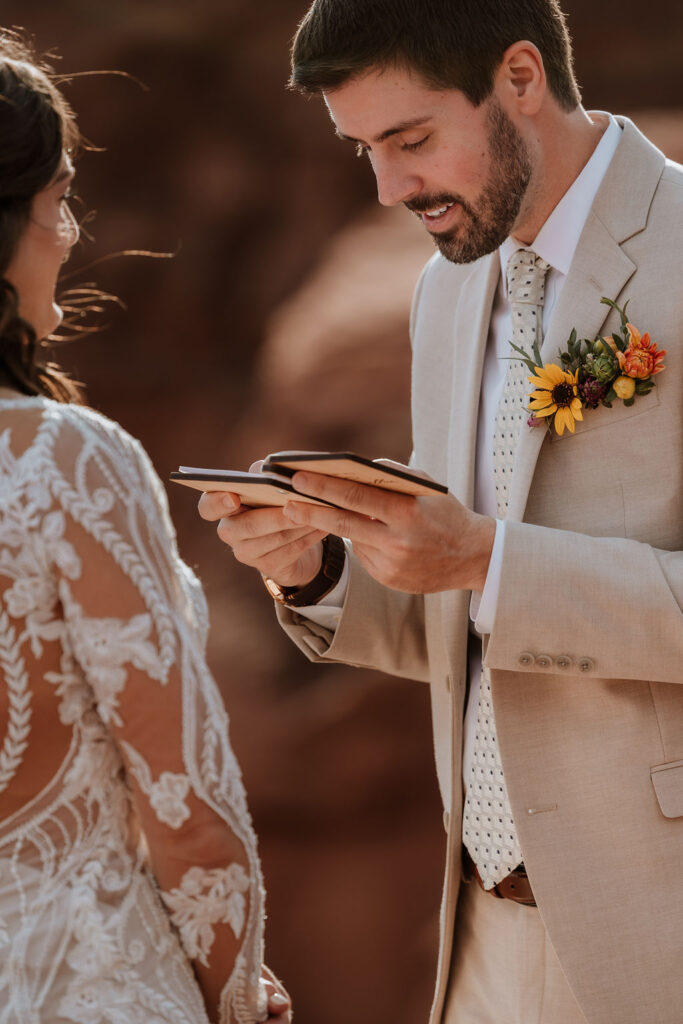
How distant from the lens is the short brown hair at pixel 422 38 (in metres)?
2.06

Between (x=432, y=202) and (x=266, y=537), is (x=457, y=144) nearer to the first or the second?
(x=432, y=202)

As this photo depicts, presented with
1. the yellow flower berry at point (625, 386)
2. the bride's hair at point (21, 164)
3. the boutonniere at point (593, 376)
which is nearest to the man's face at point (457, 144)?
the boutonniere at point (593, 376)

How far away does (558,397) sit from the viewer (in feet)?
6.33

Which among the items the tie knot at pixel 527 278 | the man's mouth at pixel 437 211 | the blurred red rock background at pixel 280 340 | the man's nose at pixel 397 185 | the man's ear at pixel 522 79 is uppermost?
the man's ear at pixel 522 79

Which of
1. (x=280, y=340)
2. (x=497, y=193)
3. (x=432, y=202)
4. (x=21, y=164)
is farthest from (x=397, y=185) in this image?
(x=280, y=340)

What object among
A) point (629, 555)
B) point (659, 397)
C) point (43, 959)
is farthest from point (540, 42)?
point (43, 959)

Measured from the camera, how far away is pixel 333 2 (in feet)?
6.96

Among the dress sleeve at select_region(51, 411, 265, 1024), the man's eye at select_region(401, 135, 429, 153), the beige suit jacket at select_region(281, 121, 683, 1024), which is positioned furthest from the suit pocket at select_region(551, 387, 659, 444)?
the dress sleeve at select_region(51, 411, 265, 1024)

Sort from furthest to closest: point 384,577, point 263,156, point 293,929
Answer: point 263,156 < point 293,929 < point 384,577

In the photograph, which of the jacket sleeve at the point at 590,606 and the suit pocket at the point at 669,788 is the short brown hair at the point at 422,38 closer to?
the jacket sleeve at the point at 590,606

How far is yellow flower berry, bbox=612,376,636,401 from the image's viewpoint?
187cm

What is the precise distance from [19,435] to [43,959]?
0.74 metres

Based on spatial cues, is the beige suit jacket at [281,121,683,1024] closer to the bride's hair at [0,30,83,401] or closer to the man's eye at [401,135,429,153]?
the man's eye at [401,135,429,153]

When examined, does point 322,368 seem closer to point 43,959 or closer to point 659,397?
point 659,397
